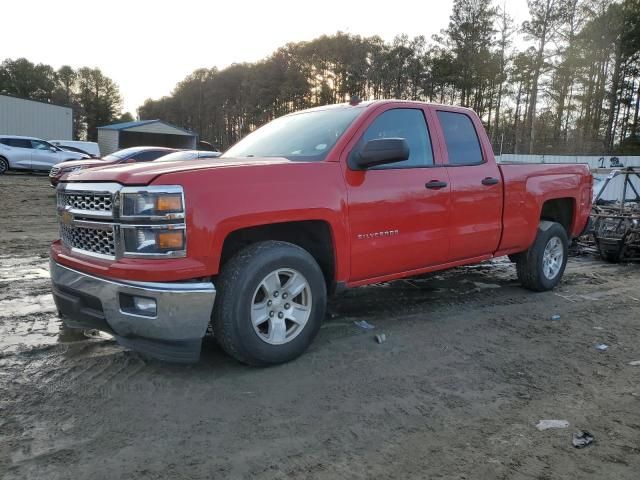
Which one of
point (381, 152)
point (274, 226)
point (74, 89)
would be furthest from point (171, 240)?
point (74, 89)

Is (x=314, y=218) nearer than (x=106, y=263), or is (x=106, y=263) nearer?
(x=106, y=263)

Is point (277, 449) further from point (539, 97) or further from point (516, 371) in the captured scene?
point (539, 97)

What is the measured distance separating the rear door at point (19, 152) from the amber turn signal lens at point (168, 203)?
22.0 m

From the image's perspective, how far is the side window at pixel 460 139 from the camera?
4.93m

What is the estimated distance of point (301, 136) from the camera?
441cm

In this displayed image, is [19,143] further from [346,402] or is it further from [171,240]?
[346,402]

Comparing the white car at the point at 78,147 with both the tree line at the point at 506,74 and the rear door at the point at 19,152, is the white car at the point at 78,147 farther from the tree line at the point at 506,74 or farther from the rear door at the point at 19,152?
the tree line at the point at 506,74

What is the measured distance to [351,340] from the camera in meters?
4.30

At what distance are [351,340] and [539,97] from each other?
3799 cm

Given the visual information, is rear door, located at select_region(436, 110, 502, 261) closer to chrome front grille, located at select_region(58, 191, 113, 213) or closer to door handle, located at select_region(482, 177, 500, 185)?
door handle, located at select_region(482, 177, 500, 185)

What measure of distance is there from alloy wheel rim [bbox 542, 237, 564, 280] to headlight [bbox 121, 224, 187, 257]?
4.46 meters

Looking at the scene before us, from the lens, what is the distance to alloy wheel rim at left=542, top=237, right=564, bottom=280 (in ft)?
19.9

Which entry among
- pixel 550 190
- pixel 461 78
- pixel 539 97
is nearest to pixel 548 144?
pixel 539 97

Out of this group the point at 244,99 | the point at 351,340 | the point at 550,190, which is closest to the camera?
the point at 351,340
